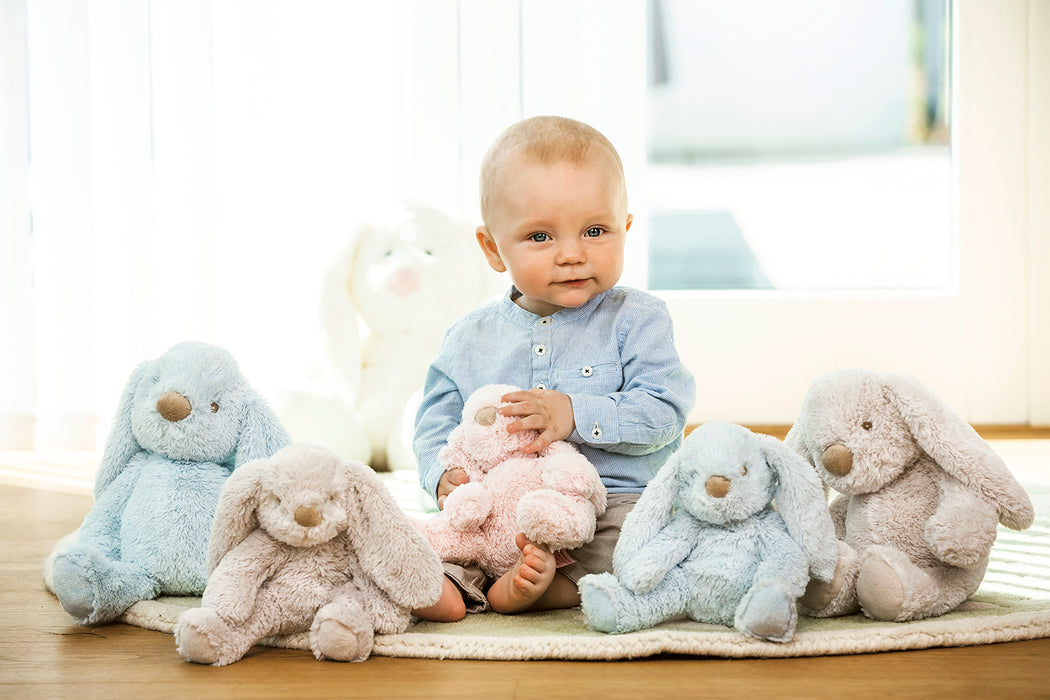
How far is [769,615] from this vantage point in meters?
0.88

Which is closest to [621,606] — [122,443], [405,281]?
[122,443]

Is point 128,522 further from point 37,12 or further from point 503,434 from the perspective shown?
point 37,12

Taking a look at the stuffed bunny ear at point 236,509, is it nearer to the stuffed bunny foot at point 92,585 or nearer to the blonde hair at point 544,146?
the stuffed bunny foot at point 92,585

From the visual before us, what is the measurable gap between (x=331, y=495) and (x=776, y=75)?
6.60 ft

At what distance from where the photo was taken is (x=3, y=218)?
7.48ft

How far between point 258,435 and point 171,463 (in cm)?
10

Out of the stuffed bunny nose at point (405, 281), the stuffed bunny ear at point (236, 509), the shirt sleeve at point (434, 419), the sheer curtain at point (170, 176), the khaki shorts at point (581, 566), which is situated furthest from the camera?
the sheer curtain at point (170, 176)

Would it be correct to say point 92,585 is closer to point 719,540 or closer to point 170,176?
point 719,540

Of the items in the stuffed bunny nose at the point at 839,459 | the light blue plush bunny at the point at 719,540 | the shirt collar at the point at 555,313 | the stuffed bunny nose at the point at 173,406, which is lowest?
the light blue plush bunny at the point at 719,540

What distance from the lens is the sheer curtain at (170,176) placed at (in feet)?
7.41

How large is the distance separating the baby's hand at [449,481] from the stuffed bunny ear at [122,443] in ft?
1.08

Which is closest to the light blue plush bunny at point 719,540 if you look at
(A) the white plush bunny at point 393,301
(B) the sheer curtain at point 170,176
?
(A) the white plush bunny at point 393,301

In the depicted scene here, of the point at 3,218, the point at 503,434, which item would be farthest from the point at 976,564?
the point at 3,218

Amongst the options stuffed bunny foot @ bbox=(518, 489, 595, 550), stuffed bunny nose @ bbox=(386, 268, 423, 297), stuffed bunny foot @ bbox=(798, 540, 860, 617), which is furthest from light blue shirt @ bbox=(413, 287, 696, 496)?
stuffed bunny nose @ bbox=(386, 268, 423, 297)
